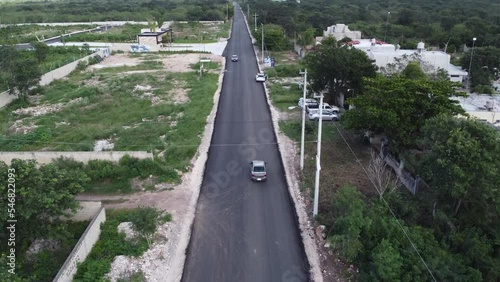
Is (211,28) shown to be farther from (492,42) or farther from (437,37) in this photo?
(492,42)

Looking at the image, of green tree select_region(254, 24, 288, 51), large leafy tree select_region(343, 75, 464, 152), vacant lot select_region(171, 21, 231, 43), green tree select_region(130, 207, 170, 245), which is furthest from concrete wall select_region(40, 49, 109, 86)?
large leafy tree select_region(343, 75, 464, 152)

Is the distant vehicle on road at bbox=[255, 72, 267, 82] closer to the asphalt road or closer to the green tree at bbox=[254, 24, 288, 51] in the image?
the asphalt road

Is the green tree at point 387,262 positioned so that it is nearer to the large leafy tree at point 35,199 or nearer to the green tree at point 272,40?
the large leafy tree at point 35,199

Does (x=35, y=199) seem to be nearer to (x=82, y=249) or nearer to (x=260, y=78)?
(x=82, y=249)

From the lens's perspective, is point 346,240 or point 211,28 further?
point 211,28

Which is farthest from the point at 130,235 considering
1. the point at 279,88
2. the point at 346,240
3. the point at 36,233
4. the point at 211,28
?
the point at 211,28

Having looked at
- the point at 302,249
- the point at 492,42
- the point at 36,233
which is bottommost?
the point at 302,249
